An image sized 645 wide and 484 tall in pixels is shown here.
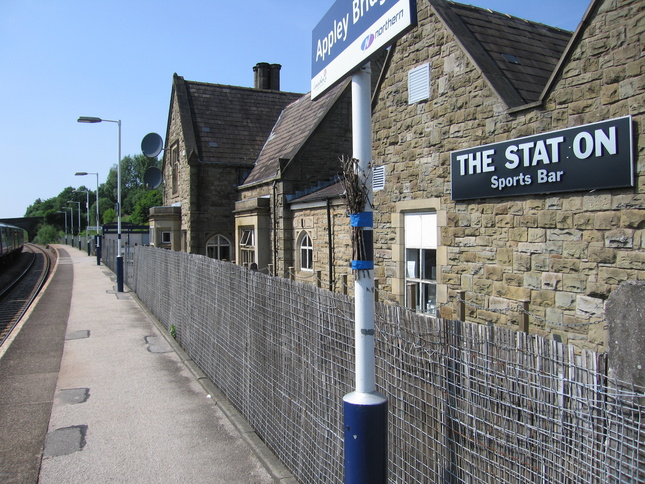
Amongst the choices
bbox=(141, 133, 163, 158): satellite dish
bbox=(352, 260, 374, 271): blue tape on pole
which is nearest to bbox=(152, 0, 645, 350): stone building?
bbox=(352, 260, 374, 271): blue tape on pole

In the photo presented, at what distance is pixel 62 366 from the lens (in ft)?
29.4

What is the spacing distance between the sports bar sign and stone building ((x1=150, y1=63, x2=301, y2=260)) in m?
14.1

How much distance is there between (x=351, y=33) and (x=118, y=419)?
5.49 meters

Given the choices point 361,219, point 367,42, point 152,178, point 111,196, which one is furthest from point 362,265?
point 111,196

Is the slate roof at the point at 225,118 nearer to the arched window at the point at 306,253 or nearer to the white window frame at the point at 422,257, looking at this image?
the arched window at the point at 306,253

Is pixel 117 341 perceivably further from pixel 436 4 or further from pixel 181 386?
pixel 436 4

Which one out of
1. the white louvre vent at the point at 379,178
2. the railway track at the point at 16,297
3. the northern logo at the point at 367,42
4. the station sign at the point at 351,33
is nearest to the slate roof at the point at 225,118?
the railway track at the point at 16,297

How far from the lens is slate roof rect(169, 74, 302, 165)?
2095 centimetres

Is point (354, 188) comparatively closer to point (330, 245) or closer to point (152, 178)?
point (330, 245)

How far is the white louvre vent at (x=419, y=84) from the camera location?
876 centimetres

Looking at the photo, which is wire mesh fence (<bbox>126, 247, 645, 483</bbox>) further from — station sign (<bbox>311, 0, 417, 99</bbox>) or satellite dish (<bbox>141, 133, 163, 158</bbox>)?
satellite dish (<bbox>141, 133, 163, 158</bbox>)

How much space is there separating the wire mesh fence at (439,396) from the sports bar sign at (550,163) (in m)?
3.79

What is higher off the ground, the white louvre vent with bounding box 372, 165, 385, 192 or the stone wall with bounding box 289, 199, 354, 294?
the white louvre vent with bounding box 372, 165, 385, 192

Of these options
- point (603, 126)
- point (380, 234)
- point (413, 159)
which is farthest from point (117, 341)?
point (603, 126)
